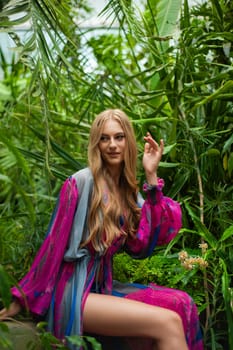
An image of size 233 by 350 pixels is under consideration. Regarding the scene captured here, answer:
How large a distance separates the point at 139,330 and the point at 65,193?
1.82 feet

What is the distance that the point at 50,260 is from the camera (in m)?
2.65

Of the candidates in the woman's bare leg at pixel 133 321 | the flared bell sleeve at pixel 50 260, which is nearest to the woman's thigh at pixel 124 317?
the woman's bare leg at pixel 133 321

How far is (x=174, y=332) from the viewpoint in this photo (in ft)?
8.13

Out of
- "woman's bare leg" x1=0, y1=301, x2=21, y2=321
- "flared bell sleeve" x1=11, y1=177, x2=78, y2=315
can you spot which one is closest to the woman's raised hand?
"flared bell sleeve" x1=11, y1=177, x2=78, y2=315

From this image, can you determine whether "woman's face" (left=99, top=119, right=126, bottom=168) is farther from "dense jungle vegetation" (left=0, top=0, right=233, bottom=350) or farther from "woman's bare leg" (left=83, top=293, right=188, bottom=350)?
"woman's bare leg" (left=83, top=293, right=188, bottom=350)

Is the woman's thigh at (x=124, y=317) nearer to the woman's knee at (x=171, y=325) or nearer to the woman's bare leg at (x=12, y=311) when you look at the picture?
the woman's knee at (x=171, y=325)

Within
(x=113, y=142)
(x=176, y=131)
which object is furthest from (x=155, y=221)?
(x=176, y=131)

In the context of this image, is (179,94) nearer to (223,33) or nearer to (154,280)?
(223,33)

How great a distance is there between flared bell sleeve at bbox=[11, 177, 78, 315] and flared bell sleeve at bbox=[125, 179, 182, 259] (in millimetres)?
→ 274

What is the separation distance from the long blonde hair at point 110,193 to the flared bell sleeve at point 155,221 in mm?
49

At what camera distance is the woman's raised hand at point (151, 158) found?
105 inches

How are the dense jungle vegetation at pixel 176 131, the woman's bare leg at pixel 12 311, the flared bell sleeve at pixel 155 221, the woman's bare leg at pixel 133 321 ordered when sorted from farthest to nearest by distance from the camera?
the dense jungle vegetation at pixel 176 131
the flared bell sleeve at pixel 155 221
the woman's bare leg at pixel 12 311
the woman's bare leg at pixel 133 321

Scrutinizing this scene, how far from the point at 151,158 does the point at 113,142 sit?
15cm

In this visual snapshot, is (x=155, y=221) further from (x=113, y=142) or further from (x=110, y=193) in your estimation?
(x=113, y=142)
